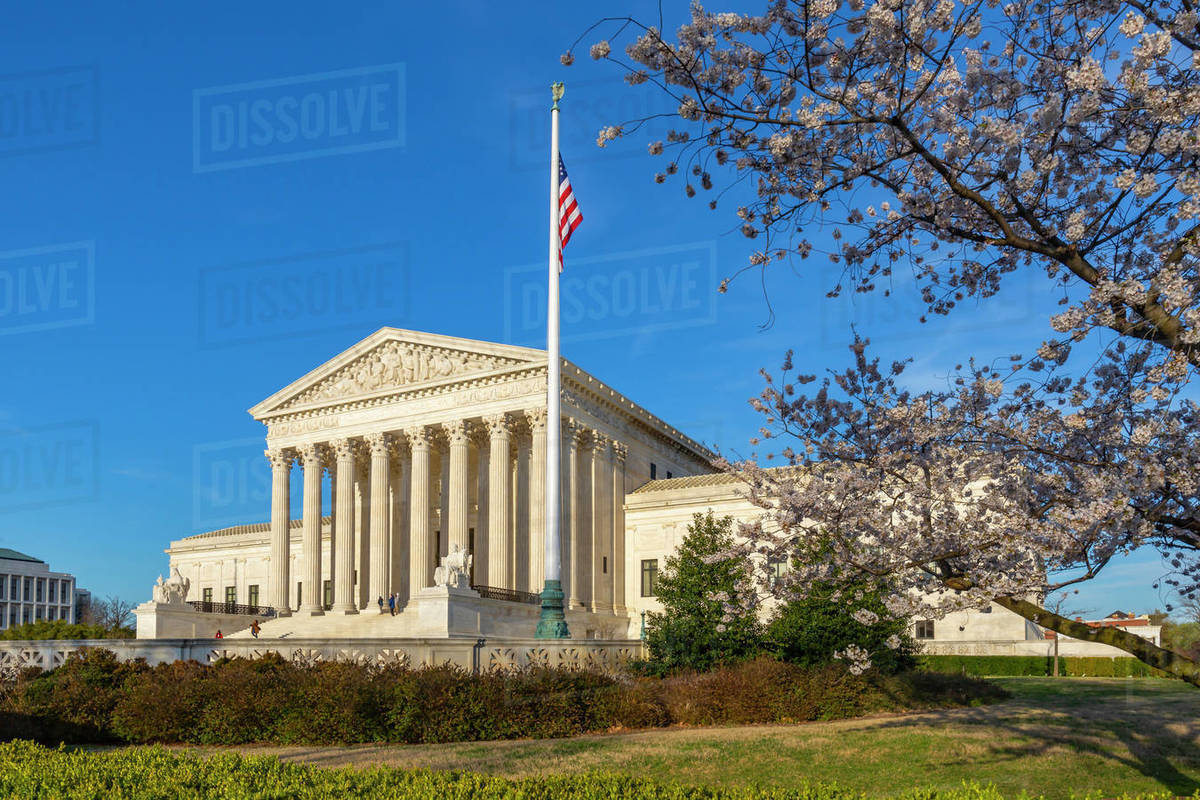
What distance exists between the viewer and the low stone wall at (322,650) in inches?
950

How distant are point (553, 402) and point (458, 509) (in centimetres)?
2304

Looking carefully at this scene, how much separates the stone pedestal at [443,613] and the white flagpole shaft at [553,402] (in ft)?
30.9

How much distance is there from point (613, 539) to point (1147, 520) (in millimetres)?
47071

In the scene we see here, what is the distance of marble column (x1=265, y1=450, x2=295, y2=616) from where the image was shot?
55.1m

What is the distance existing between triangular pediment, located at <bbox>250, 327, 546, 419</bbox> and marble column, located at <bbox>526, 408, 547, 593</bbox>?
122 inches

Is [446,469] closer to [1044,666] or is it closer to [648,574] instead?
[648,574]

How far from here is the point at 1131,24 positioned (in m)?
7.53

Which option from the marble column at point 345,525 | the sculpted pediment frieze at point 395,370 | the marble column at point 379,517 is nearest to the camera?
the sculpted pediment frieze at point 395,370

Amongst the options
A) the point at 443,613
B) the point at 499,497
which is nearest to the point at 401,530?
the point at 499,497

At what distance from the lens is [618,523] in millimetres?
56031

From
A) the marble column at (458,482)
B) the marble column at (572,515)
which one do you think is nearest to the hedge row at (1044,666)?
the marble column at (572,515)

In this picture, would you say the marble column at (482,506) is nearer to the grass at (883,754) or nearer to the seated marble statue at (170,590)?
the seated marble statue at (170,590)

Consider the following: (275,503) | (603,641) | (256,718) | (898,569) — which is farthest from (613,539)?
(898,569)

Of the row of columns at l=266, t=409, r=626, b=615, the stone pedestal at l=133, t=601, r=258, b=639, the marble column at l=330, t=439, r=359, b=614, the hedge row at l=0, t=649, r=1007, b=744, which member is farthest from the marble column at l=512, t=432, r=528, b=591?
the hedge row at l=0, t=649, r=1007, b=744
